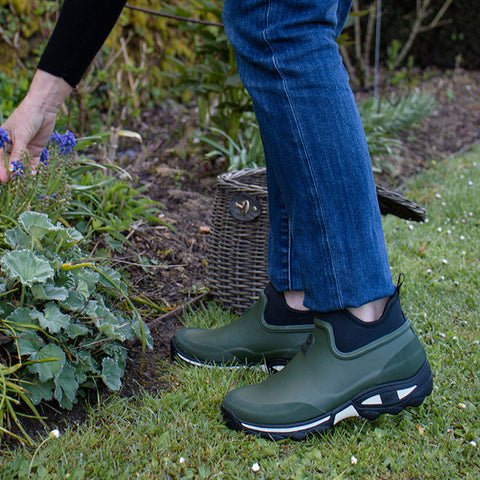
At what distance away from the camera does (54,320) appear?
1.17 m

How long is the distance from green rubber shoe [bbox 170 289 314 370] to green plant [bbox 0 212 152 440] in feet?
0.44

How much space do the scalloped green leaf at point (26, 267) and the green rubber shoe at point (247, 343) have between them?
446 millimetres

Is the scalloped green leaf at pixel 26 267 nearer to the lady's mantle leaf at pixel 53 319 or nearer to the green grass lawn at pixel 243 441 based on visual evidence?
the lady's mantle leaf at pixel 53 319

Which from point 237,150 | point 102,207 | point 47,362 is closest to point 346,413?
point 47,362

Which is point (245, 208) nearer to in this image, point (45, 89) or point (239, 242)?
point (239, 242)

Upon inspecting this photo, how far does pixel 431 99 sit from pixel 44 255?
14.2 feet

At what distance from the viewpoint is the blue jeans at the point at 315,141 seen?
99cm

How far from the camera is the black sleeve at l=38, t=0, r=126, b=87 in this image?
48.0 inches

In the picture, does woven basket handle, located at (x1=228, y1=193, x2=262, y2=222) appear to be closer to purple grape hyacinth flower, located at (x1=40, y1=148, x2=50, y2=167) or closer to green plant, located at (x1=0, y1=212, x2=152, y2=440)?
green plant, located at (x1=0, y1=212, x2=152, y2=440)

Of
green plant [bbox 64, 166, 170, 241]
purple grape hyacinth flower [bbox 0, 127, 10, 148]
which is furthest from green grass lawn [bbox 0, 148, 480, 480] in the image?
purple grape hyacinth flower [bbox 0, 127, 10, 148]

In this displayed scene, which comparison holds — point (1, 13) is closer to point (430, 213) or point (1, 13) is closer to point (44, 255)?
point (44, 255)

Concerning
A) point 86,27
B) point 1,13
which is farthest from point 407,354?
point 1,13

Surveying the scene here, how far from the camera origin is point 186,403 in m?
1.27

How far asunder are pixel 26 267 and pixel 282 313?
656mm
